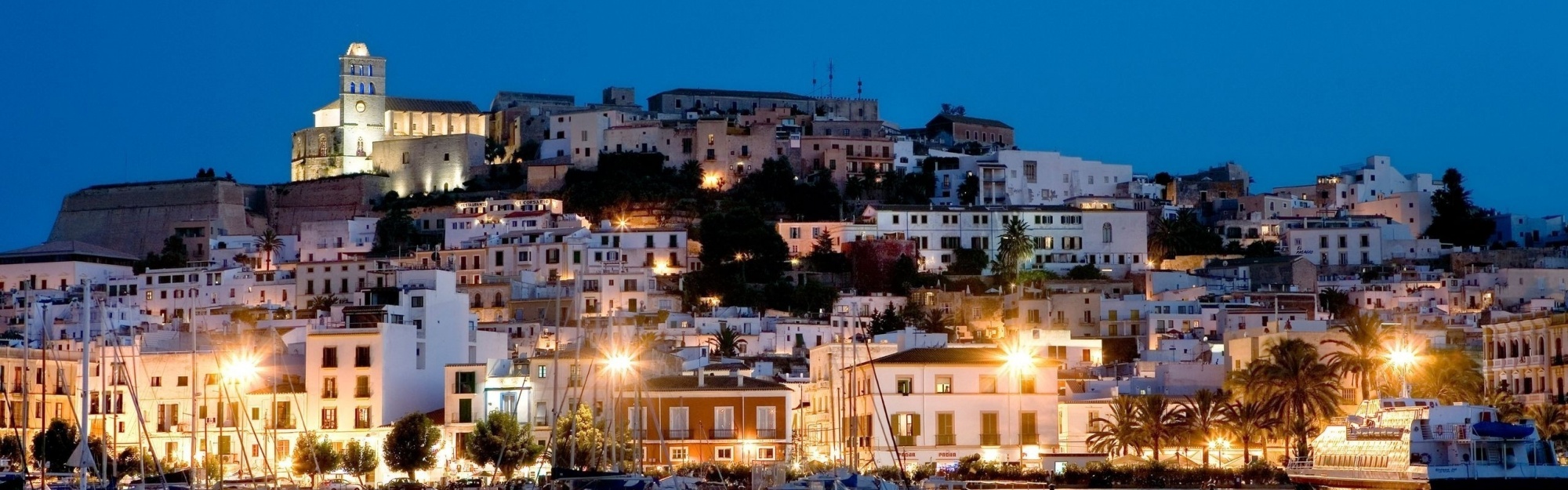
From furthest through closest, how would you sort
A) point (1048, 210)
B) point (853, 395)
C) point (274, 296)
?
1. point (1048, 210)
2. point (274, 296)
3. point (853, 395)

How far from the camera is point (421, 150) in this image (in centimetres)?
13262

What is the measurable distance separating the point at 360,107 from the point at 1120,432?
76144mm

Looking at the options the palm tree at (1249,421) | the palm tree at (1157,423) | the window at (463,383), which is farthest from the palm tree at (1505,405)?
the window at (463,383)

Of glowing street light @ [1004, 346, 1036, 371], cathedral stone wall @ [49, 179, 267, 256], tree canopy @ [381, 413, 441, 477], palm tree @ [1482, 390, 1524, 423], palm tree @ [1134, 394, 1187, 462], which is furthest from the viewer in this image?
cathedral stone wall @ [49, 179, 267, 256]

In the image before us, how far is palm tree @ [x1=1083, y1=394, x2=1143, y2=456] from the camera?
228 ft

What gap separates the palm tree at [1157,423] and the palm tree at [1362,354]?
194 inches

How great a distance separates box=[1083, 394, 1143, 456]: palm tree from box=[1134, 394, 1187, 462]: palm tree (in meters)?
0.24

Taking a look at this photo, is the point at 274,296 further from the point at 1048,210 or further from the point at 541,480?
the point at 541,480

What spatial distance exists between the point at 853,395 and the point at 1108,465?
10.2 m

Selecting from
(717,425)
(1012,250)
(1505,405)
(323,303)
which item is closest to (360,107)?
(323,303)

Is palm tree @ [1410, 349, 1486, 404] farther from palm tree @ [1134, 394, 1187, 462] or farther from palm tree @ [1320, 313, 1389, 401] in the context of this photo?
palm tree @ [1134, 394, 1187, 462]

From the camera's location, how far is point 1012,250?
361ft

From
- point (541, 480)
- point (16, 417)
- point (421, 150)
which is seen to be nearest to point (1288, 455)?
point (541, 480)

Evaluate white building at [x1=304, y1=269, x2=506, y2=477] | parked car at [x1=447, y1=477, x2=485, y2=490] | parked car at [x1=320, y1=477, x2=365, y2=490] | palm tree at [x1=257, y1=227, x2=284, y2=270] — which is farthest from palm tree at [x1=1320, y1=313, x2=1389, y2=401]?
palm tree at [x1=257, y1=227, x2=284, y2=270]
